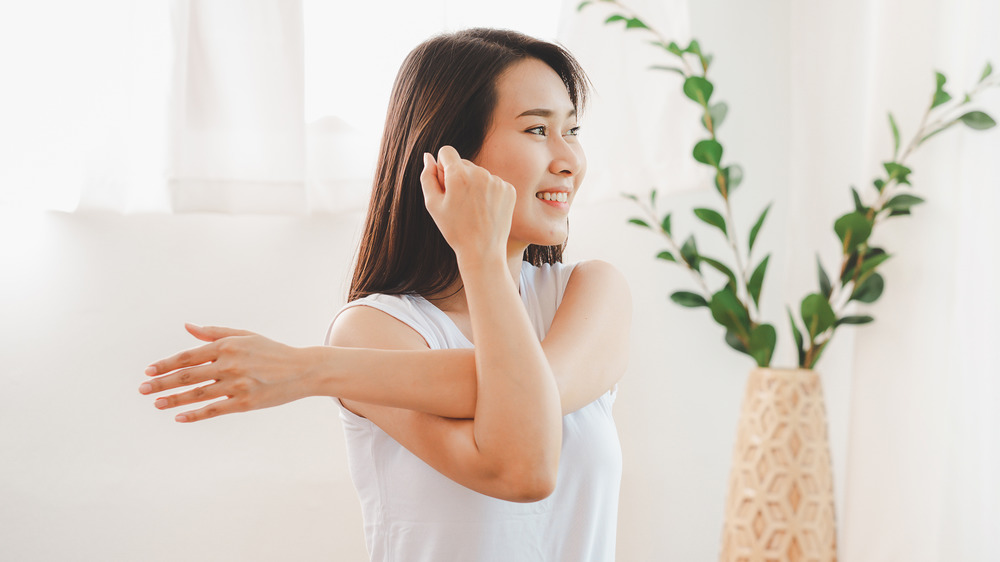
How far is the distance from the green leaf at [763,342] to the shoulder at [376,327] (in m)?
1.05

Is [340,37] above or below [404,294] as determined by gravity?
above

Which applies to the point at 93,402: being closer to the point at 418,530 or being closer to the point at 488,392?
the point at 418,530

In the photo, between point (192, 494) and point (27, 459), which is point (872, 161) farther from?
point (27, 459)

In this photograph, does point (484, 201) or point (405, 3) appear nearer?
point (484, 201)

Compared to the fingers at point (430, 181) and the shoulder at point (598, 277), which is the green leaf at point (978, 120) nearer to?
the shoulder at point (598, 277)

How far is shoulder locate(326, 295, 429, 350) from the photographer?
1021 millimetres

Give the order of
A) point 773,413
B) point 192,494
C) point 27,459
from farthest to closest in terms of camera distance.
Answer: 1. point 773,413
2. point 192,494
3. point 27,459

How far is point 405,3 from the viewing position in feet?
5.60

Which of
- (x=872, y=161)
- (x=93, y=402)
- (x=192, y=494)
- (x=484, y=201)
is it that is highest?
(x=872, y=161)

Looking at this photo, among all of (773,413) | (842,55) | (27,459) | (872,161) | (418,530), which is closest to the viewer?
(418,530)

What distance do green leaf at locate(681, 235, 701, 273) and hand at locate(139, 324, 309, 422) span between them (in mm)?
1249

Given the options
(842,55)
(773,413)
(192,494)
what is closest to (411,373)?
(192,494)

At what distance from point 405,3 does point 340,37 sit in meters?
0.16

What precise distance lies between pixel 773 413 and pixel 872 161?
74 centimetres
